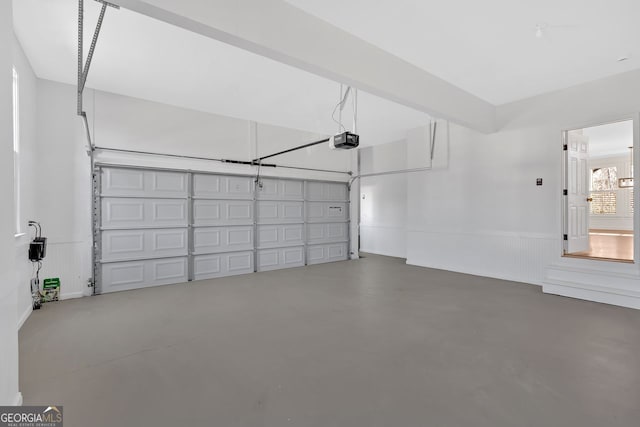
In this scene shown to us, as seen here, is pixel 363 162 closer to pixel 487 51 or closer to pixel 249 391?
pixel 487 51

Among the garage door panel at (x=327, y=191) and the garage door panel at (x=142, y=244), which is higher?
the garage door panel at (x=327, y=191)

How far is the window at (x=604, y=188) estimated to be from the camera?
33.0 feet

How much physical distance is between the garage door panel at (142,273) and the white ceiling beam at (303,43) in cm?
412

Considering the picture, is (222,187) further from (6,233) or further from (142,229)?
(6,233)

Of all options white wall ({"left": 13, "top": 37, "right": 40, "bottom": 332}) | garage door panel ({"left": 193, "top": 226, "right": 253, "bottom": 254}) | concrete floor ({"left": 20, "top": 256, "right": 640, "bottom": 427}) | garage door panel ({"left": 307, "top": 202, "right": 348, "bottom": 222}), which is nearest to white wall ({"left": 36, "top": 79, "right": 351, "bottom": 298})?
white wall ({"left": 13, "top": 37, "right": 40, "bottom": 332})

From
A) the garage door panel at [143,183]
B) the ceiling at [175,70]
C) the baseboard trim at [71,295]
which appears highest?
the ceiling at [175,70]

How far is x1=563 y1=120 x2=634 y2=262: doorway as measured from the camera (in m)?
4.92

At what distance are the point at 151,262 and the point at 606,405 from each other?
585 centimetres

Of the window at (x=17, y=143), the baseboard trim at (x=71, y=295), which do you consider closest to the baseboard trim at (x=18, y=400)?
the window at (x=17, y=143)

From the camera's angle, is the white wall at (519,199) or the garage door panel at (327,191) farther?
the garage door panel at (327,191)

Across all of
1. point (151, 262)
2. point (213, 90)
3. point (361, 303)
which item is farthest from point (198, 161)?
point (361, 303)

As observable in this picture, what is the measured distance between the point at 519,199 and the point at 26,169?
24.5 ft

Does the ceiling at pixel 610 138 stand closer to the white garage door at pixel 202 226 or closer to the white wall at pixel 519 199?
the white wall at pixel 519 199

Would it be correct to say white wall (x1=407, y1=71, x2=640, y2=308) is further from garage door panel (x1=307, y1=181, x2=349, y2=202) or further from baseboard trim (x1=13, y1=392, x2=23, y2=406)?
baseboard trim (x1=13, y1=392, x2=23, y2=406)
